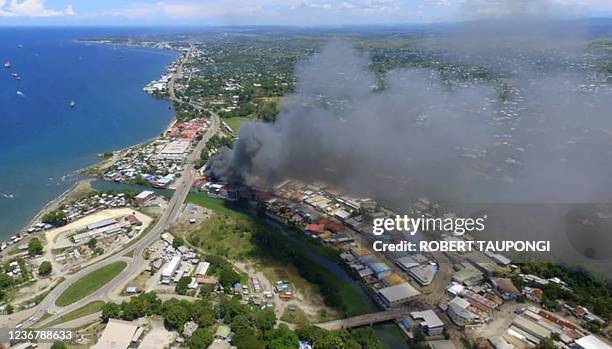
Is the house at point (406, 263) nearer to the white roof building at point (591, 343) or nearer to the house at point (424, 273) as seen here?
the house at point (424, 273)

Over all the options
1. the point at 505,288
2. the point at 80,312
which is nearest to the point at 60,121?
the point at 80,312

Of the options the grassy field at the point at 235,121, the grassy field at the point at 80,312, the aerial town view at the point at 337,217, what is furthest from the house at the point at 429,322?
the grassy field at the point at 235,121

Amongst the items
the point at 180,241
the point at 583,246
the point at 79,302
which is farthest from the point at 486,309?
the point at 79,302

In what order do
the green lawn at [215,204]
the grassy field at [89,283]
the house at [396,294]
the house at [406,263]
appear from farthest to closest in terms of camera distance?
the green lawn at [215,204], the house at [406,263], the grassy field at [89,283], the house at [396,294]

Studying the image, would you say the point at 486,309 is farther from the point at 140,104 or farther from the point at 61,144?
the point at 140,104

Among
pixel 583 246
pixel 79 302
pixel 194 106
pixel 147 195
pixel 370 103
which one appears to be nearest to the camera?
pixel 79 302

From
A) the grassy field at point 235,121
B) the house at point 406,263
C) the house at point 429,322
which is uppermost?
the grassy field at point 235,121

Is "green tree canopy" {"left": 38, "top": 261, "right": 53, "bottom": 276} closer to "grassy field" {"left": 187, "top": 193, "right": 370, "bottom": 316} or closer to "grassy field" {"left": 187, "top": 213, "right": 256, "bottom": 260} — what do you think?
"grassy field" {"left": 187, "top": 213, "right": 256, "bottom": 260}
